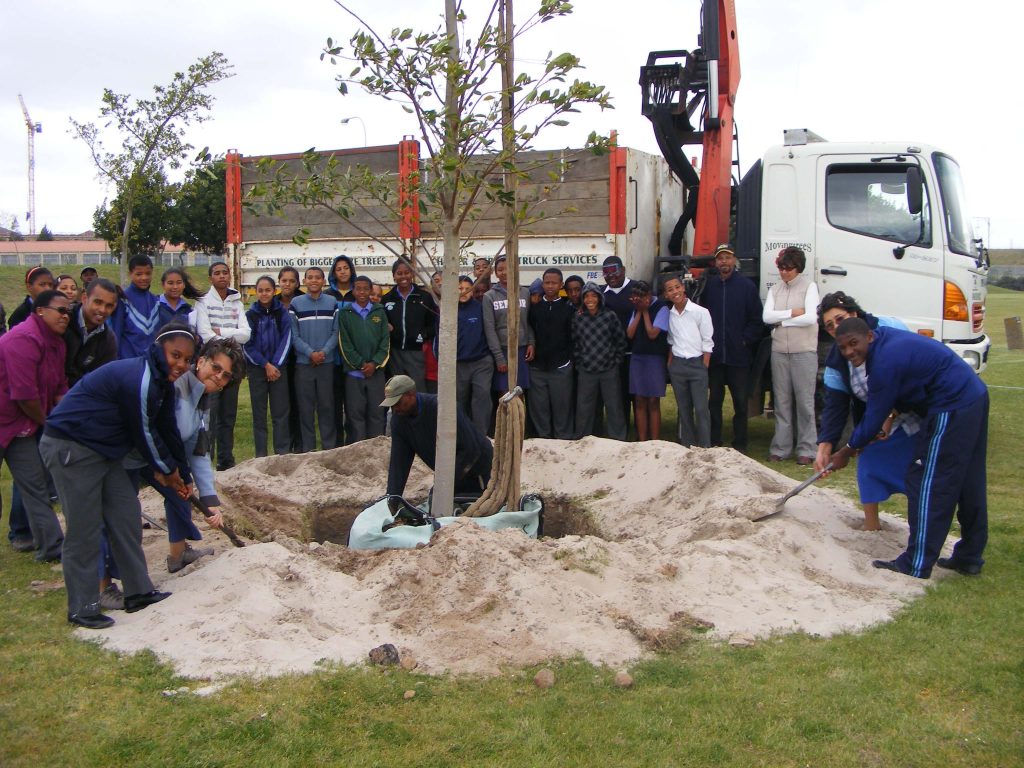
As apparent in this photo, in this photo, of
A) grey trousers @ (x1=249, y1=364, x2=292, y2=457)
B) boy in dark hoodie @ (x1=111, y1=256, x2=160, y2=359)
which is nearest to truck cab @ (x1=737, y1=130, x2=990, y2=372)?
grey trousers @ (x1=249, y1=364, x2=292, y2=457)

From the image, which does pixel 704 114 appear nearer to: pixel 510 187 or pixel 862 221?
pixel 862 221

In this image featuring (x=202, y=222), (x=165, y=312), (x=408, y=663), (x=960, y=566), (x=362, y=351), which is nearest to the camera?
(x=408, y=663)

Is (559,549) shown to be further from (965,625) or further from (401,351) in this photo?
(401,351)

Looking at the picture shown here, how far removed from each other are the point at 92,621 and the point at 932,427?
15.7 feet

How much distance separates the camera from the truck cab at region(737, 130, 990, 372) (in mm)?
8766

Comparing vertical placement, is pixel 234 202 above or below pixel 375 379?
above

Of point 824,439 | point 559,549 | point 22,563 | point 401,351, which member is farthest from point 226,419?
point 824,439

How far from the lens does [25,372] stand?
6.03m

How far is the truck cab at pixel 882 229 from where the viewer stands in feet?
28.8

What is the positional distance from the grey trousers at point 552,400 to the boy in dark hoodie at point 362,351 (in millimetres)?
1595

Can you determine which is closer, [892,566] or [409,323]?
[892,566]

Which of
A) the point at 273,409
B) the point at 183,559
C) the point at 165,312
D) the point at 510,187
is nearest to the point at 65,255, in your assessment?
the point at 273,409

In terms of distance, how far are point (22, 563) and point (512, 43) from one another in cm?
467

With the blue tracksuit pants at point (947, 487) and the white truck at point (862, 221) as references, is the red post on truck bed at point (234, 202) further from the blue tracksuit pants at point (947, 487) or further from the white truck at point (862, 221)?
the blue tracksuit pants at point (947, 487)
